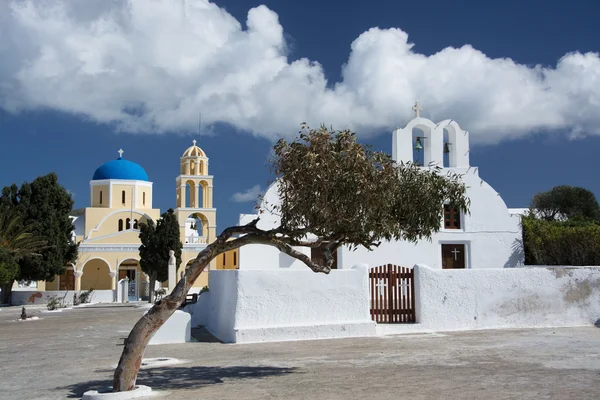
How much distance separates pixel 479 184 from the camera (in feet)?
73.0

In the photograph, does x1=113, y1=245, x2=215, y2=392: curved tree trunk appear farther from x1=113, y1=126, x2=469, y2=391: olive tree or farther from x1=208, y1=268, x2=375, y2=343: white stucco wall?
x1=208, y1=268, x2=375, y2=343: white stucco wall

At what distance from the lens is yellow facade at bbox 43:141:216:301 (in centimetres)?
4472

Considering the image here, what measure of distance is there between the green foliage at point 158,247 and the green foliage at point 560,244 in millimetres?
22829

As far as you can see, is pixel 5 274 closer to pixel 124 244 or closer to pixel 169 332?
pixel 124 244

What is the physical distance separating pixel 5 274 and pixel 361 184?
27441 millimetres

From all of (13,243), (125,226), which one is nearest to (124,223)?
(125,226)

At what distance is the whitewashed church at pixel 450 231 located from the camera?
2123 centimetres

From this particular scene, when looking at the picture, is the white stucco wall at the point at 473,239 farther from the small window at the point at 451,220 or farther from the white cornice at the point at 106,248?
the white cornice at the point at 106,248

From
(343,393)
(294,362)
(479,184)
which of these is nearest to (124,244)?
(479,184)

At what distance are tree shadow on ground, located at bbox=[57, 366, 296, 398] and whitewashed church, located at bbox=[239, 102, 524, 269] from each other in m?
9.87

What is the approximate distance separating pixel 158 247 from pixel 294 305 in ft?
83.6

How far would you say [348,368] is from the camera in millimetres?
10820

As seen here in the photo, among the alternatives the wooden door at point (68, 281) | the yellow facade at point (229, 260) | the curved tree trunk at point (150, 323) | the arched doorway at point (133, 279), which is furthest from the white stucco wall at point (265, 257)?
the wooden door at point (68, 281)

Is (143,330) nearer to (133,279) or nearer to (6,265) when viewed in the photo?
(6,265)
